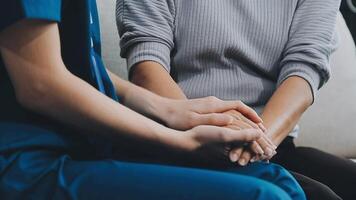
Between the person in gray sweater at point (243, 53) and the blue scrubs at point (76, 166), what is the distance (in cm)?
43

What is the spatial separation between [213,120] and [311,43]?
0.49 meters

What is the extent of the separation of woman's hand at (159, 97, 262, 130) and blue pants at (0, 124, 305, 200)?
0.49ft

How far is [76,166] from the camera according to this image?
2.87 feet

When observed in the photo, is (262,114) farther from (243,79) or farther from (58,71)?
(58,71)

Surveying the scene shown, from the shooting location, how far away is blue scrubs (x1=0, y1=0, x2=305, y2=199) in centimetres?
83

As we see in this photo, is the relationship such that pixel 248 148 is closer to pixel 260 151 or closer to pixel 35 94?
pixel 260 151

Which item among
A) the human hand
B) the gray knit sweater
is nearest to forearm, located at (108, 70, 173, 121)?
the human hand

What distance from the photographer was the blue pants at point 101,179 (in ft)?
2.70

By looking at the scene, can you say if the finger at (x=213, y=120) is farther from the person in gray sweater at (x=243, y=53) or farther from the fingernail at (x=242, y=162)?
the person in gray sweater at (x=243, y=53)

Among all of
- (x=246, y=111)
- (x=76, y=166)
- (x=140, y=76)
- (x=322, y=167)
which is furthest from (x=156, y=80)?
(x=76, y=166)

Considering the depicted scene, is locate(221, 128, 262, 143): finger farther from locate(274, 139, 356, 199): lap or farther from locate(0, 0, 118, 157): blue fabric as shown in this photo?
locate(274, 139, 356, 199): lap

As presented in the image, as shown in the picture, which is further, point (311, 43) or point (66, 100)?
point (311, 43)

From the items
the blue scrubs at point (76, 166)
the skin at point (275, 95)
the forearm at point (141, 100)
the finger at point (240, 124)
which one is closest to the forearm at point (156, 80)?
the skin at point (275, 95)

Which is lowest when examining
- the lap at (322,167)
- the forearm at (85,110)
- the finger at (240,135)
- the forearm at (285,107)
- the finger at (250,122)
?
the lap at (322,167)
